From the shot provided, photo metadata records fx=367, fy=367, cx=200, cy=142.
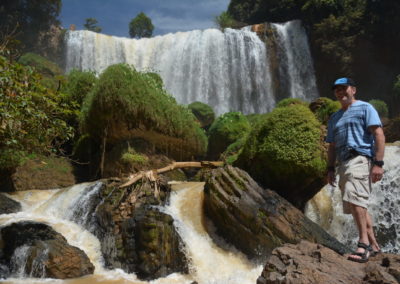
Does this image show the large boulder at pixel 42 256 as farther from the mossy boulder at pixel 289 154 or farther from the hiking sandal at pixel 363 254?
the hiking sandal at pixel 363 254

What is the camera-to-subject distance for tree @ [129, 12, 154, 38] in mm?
52569

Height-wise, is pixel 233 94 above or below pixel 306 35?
below

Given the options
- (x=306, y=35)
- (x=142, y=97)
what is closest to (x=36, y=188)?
(x=142, y=97)

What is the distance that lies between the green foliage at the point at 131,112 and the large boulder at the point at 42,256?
535cm

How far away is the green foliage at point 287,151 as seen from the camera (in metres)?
7.75

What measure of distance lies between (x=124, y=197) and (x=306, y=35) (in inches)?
901

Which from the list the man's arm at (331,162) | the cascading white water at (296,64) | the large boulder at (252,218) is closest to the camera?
the man's arm at (331,162)

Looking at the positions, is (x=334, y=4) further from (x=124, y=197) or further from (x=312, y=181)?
(x=124, y=197)

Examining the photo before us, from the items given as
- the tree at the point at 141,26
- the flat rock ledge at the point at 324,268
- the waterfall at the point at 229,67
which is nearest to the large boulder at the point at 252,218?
the flat rock ledge at the point at 324,268

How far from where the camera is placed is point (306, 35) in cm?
2686

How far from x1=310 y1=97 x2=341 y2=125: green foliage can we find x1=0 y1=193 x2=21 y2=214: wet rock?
29.1 ft

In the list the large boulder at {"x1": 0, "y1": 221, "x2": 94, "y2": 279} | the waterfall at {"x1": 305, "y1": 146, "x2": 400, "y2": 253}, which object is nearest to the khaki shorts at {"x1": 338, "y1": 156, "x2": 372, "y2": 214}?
the large boulder at {"x1": 0, "y1": 221, "x2": 94, "y2": 279}

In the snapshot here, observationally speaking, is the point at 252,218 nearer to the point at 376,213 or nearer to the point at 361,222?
the point at 361,222

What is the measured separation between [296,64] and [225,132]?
12.4 meters
